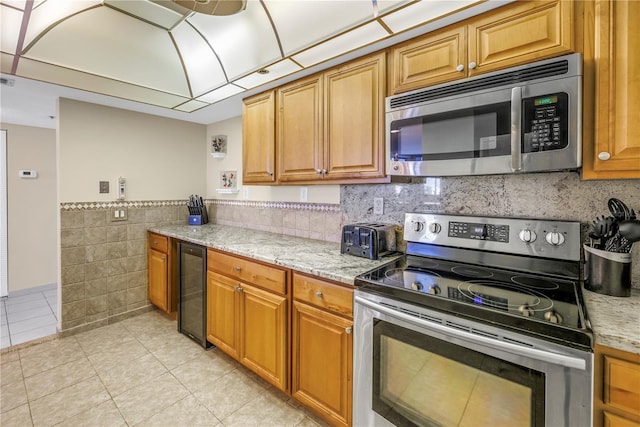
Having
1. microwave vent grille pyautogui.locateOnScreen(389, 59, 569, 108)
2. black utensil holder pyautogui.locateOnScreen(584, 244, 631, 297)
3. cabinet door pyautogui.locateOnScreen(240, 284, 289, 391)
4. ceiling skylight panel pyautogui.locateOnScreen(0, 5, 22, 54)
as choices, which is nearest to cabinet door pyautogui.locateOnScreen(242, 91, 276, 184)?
cabinet door pyautogui.locateOnScreen(240, 284, 289, 391)

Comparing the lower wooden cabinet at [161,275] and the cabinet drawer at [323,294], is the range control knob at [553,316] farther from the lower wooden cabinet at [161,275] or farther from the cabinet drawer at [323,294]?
the lower wooden cabinet at [161,275]

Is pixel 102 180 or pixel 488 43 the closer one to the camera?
pixel 488 43

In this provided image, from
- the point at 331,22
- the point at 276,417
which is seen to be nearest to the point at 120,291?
the point at 276,417

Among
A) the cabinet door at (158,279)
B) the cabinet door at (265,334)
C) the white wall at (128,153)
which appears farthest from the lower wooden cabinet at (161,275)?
the cabinet door at (265,334)

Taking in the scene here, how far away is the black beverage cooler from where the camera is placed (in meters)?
2.38

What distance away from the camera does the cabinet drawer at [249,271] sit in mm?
1757

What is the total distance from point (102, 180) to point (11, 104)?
3.55 ft

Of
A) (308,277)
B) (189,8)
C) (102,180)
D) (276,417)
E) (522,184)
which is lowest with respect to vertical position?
(276,417)

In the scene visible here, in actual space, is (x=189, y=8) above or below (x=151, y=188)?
above

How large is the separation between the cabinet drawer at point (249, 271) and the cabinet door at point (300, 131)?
0.71m

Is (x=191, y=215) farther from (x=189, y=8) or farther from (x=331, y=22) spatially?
(x=331, y=22)

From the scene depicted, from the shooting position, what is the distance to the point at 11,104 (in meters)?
2.80

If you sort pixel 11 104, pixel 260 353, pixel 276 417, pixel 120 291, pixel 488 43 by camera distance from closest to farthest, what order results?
pixel 488 43
pixel 276 417
pixel 260 353
pixel 11 104
pixel 120 291

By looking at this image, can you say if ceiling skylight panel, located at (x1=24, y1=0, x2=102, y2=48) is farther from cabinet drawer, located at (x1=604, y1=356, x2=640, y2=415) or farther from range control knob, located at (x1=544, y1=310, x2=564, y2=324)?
cabinet drawer, located at (x1=604, y1=356, x2=640, y2=415)
